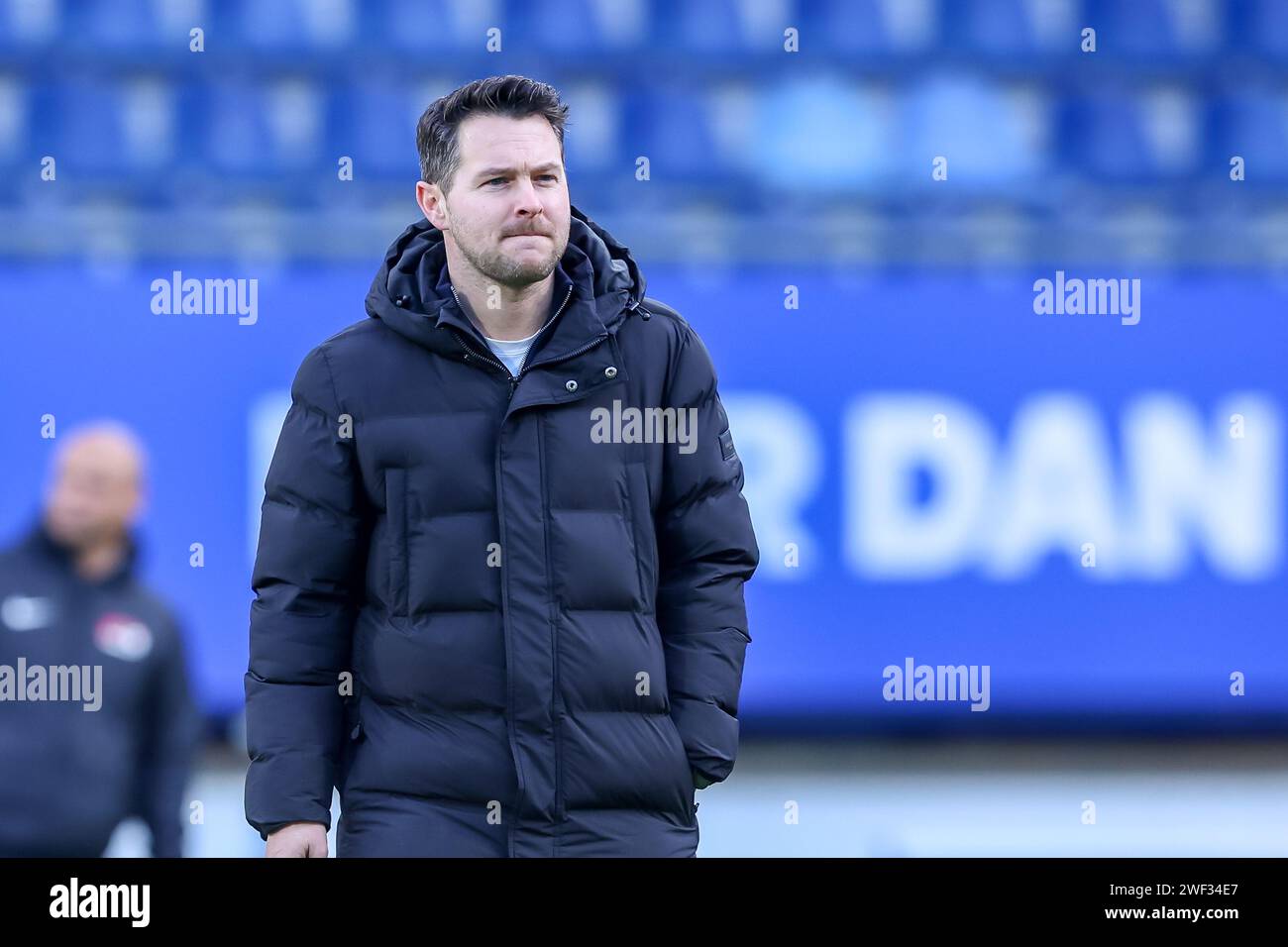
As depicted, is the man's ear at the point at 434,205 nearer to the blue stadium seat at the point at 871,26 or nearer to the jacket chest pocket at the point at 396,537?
the jacket chest pocket at the point at 396,537

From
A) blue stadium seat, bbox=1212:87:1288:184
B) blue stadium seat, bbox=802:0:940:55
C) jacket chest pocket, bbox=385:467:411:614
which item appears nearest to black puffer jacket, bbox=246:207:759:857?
jacket chest pocket, bbox=385:467:411:614

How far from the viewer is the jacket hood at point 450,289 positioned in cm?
185

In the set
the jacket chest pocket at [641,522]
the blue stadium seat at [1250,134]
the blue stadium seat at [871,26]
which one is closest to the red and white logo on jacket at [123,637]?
the jacket chest pocket at [641,522]

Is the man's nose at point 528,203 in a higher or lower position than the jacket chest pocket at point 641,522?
higher

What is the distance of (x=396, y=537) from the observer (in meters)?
1.81

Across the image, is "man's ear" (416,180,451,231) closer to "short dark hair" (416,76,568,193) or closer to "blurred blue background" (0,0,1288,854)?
"short dark hair" (416,76,568,193)

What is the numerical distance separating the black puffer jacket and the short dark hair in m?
0.17

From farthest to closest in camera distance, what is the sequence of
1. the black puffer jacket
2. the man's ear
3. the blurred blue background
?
the blurred blue background < the man's ear < the black puffer jacket

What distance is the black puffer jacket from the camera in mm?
1802

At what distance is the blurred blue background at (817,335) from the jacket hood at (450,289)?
2.04 metres
